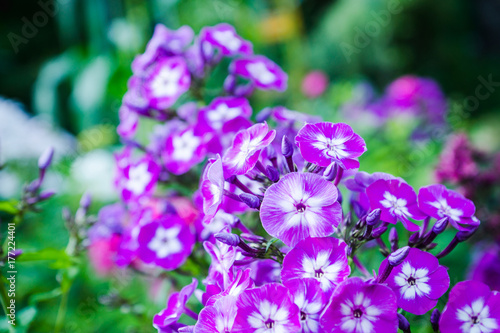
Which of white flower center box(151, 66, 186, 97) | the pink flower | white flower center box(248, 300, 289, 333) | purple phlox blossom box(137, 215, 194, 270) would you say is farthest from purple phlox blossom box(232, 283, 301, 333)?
the pink flower

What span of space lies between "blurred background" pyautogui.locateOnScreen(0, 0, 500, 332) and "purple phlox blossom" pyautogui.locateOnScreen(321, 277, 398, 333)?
58cm

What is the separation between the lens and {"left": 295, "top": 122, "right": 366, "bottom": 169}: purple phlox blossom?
0.65 m

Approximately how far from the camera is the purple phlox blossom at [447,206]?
694 mm

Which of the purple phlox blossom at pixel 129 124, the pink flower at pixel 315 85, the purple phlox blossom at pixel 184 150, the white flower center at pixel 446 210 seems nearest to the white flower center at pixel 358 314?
the white flower center at pixel 446 210

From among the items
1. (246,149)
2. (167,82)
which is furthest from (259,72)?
(246,149)

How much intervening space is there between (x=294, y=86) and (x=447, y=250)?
10.1 ft

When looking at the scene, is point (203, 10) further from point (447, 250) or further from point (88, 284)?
point (447, 250)

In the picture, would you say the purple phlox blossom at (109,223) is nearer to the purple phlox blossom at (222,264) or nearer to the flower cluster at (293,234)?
the flower cluster at (293,234)

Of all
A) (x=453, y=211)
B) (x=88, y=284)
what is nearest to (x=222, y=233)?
(x=453, y=211)

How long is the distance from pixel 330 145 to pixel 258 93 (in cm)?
316

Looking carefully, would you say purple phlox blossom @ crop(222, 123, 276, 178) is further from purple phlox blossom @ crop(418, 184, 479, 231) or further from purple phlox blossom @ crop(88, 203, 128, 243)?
purple phlox blossom @ crop(88, 203, 128, 243)

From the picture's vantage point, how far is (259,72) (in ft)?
3.54

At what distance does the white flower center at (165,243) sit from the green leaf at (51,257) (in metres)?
0.17

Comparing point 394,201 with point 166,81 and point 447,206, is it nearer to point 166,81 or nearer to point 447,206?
point 447,206
